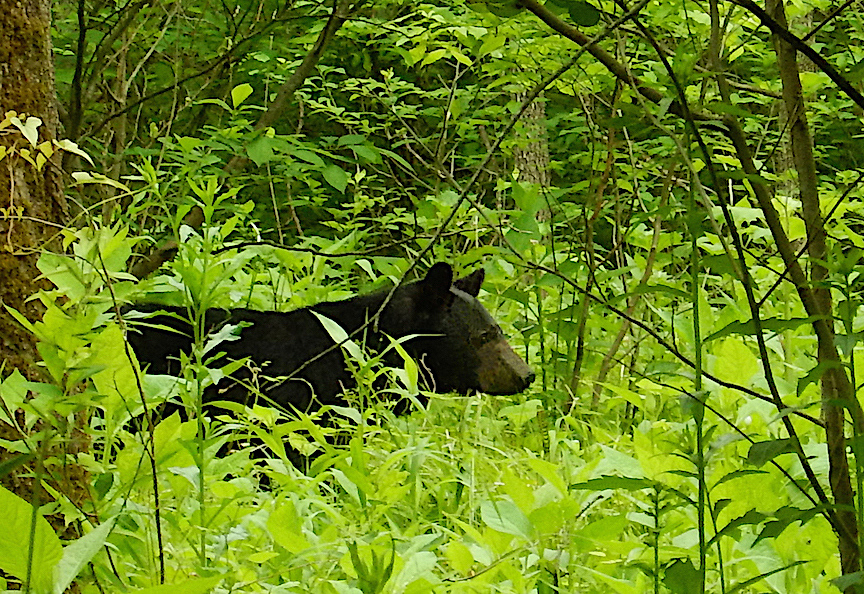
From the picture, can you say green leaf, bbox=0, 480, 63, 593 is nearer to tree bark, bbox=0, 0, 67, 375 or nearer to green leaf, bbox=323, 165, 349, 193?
tree bark, bbox=0, 0, 67, 375

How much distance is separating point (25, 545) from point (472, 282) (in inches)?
153

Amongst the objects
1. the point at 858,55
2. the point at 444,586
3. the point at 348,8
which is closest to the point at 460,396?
the point at 348,8

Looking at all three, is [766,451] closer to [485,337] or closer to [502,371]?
[502,371]

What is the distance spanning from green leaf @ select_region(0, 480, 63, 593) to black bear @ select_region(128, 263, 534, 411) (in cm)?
275

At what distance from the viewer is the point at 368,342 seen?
4.44 m

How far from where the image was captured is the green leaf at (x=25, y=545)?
92 cm

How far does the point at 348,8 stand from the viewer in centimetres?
377

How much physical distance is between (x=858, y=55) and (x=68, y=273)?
4.21 metres

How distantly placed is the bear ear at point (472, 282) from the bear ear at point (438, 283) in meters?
0.28

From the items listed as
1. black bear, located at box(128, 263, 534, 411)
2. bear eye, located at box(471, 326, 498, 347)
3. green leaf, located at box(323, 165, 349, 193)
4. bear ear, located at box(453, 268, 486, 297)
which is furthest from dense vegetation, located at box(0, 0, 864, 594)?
bear ear, located at box(453, 268, 486, 297)

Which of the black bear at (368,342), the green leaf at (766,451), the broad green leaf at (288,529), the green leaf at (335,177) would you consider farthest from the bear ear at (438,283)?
the green leaf at (766,451)

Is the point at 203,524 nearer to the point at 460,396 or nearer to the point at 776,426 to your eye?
the point at 776,426

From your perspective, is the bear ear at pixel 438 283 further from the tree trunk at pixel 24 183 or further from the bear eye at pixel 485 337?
the tree trunk at pixel 24 183

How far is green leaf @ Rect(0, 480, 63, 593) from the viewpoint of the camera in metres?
0.92
